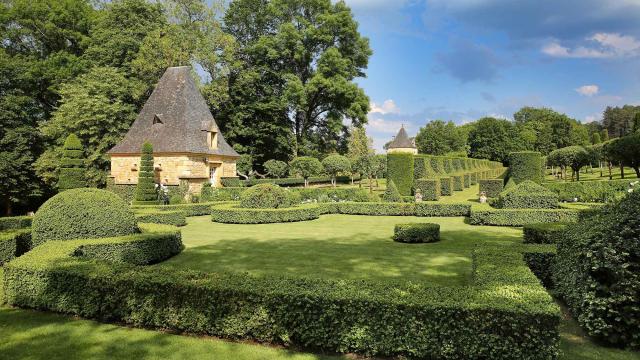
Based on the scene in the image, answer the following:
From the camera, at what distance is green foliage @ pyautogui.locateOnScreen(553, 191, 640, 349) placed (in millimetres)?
5539

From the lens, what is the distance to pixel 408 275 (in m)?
9.80

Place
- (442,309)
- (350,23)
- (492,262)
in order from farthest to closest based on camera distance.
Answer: (350,23), (492,262), (442,309)

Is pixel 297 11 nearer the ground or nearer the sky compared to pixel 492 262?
nearer the sky

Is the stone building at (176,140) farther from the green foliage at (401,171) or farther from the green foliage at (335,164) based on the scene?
the green foliage at (401,171)

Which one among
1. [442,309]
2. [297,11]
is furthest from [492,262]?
[297,11]

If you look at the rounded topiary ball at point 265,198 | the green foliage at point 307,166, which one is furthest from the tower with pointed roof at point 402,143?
the rounded topiary ball at point 265,198

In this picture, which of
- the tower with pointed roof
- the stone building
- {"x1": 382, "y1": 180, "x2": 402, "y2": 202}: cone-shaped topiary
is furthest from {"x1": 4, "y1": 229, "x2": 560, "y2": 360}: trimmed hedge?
the tower with pointed roof

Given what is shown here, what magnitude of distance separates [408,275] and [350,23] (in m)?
37.9

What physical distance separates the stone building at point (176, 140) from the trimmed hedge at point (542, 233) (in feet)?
76.5

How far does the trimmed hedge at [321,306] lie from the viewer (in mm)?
4941

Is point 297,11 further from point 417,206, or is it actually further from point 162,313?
point 162,313

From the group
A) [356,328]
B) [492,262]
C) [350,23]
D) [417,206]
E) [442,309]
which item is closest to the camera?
[442,309]

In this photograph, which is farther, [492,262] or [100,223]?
[100,223]

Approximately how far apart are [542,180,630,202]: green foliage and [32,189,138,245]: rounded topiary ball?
23.4 m
